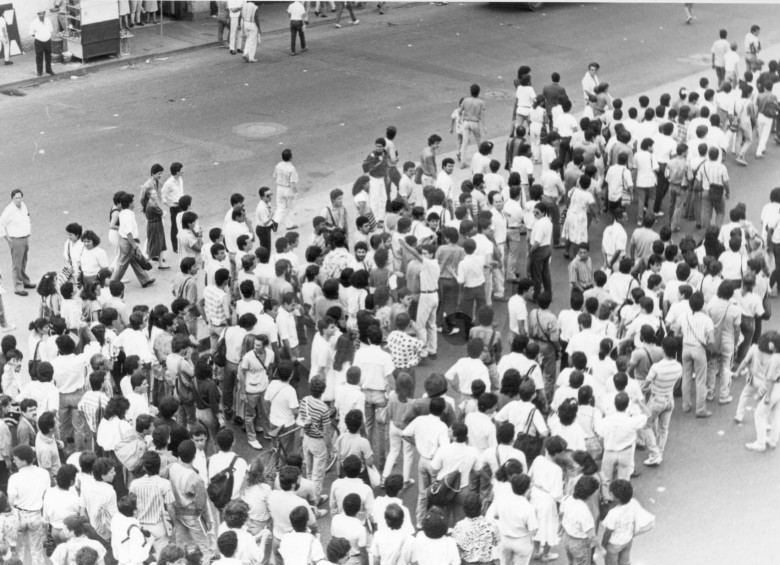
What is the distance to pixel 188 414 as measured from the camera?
1241 centimetres

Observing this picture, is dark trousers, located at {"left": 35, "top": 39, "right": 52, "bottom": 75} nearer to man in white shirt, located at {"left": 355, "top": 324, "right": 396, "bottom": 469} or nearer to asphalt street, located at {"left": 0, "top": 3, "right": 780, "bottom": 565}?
asphalt street, located at {"left": 0, "top": 3, "right": 780, "bottom": 565}

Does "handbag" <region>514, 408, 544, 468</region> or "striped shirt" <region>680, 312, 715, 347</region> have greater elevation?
"striped shirt" <region>680, 312, 715, 347</region>

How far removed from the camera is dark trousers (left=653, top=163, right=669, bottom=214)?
19.0 m

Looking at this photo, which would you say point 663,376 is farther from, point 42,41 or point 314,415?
point 42,41

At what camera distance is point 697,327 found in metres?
13.5

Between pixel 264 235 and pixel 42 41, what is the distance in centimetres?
1058

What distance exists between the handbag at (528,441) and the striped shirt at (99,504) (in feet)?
13.2

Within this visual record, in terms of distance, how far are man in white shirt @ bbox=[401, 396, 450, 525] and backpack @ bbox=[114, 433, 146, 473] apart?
2.68 m

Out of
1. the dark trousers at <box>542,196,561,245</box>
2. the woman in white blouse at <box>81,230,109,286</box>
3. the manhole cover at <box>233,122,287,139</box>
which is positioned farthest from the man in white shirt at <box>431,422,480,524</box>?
the manhole cover at <box>233,122,287,139</box>

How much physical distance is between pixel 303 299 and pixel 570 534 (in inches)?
211

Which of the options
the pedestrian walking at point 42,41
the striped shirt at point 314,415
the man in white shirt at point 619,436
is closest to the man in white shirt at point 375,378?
the striped shirt at point 314,415

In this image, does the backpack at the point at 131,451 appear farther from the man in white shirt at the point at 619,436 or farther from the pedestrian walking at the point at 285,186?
the pedestrian walking at the point at 285,186

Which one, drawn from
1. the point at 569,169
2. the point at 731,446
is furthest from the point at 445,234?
the point at 731,446

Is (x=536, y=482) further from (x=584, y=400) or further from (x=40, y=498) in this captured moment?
(x=40, y=498)
